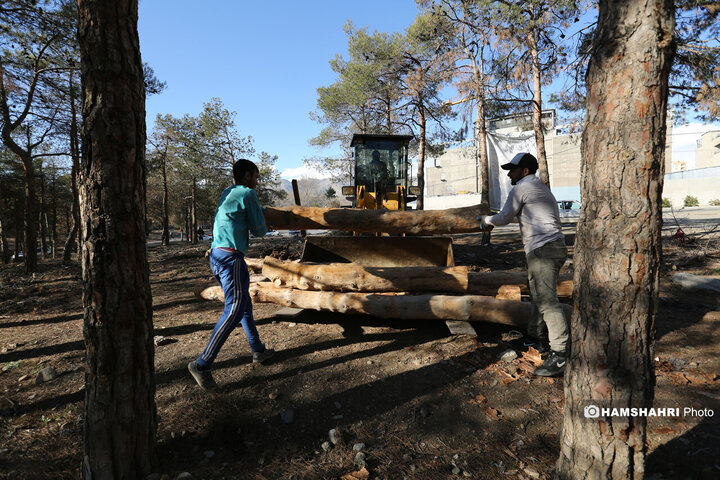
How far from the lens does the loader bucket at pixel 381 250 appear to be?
6.25 m

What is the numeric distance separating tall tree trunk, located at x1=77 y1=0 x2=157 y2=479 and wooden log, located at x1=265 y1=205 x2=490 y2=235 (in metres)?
2.49

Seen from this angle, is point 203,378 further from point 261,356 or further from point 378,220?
point 378,220

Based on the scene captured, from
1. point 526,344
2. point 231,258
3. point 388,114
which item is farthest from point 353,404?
point 388,114

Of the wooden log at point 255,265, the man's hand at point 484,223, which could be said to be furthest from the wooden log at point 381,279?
the wooden log at point 255,265

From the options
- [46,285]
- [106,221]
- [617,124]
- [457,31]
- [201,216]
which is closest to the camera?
[617,124]

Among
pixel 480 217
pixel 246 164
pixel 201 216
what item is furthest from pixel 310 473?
pixel 201 216

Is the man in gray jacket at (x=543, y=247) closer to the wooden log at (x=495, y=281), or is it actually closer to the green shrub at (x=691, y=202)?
the wooden log at (x=495, y=281)

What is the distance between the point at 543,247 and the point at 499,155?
32.0 feet

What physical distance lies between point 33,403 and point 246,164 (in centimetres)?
273

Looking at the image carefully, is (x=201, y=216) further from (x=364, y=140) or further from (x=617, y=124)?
(x=617, y=124)

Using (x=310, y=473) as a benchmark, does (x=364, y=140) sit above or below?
above

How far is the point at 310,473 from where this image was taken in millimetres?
2152

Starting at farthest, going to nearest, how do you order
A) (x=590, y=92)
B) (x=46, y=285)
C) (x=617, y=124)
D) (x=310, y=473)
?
(x=46, y=285) < (x=310, y=473) < (x=590, y=92) < (x=617, y=124)

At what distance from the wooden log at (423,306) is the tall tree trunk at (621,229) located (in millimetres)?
2302
